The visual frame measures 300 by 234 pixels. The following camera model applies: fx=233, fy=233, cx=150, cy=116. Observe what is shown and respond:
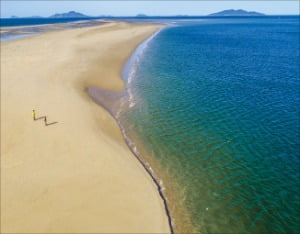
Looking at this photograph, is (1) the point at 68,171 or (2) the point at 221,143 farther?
(2) the point at 221,143

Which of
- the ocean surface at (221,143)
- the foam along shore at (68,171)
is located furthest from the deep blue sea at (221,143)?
the foam along shore at (68,171)

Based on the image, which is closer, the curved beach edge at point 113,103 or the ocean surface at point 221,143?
the ocean surface at point 221,143

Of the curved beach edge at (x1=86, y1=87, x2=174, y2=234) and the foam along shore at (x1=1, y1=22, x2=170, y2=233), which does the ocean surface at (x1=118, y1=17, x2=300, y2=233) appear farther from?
the foam along shore at (x1=1, y1=22, x2=170, y2=233)

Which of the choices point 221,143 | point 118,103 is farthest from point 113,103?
point 221,143

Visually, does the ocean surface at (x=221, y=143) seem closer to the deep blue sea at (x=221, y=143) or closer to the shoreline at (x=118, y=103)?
the deep blue sea at (x=221, y=143)

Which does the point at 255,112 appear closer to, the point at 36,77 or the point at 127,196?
the point at 127,196

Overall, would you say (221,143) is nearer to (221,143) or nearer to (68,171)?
(221,143)
